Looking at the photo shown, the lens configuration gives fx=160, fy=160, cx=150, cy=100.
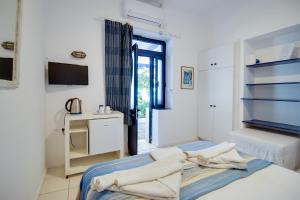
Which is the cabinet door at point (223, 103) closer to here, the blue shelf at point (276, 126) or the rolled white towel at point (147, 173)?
the blue shelf at point (276, 126)

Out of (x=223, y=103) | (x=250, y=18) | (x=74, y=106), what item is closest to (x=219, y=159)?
(x=74, y=106)

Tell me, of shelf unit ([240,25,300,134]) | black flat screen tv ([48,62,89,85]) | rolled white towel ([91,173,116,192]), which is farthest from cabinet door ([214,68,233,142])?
rolled white towel ([91,173,116,192])

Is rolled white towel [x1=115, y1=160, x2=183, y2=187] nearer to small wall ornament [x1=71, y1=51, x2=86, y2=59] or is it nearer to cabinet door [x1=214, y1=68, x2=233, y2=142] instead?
small wall ornament [x1=71, y1=51, x2=86, y2=59]

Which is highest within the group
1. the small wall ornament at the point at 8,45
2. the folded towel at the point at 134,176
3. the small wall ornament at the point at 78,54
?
the small wall ornament at the point at 78,54

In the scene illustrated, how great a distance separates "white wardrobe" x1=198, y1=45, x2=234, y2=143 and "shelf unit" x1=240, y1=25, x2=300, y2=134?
0.27m

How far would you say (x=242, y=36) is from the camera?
3.12 m

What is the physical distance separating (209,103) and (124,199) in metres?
3.09

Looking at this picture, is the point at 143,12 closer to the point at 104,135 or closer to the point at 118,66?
the point at 118,66

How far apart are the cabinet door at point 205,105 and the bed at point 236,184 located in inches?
A: 87.1

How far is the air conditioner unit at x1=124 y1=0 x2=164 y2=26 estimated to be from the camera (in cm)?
286

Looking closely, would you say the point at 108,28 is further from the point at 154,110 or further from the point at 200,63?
the point at 200,63

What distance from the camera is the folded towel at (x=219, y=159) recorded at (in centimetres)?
133

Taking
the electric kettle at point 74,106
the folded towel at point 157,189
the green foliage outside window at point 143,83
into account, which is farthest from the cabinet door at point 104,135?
the folded towel at point 157,189

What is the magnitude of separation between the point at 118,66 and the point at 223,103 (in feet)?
7.34
